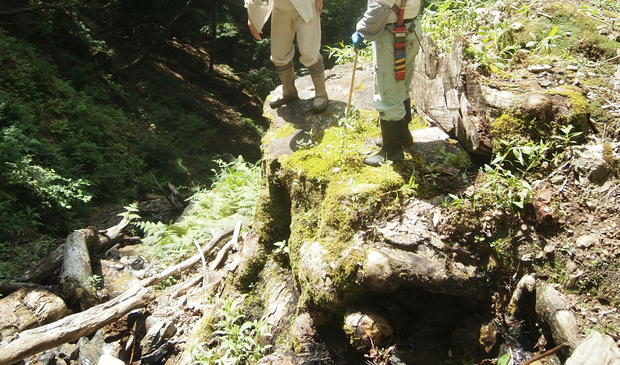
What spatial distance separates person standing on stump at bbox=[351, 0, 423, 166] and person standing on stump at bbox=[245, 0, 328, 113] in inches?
44.6

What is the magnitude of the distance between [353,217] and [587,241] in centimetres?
157

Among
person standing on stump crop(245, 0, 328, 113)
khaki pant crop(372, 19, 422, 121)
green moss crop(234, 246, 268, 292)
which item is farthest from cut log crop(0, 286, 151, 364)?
khaki pant crop(372, 19, 422, 121)

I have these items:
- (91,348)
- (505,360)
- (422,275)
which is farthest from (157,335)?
(505,360)

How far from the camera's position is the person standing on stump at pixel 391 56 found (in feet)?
11.3

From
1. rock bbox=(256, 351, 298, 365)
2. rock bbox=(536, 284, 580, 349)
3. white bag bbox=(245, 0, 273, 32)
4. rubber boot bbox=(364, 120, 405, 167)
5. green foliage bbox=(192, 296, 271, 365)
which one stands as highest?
white bag bbox=(245, 0, 273, 32)

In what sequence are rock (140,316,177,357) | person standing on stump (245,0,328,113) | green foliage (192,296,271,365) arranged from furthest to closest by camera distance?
1. person standing on stump (245,0,328,113)
2. rock (140,316,177,357)
3. green foliage (192,296,271,365)

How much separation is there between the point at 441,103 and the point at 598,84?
128 cm

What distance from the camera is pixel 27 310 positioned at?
207 inches

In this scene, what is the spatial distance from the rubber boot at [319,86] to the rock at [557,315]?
3.14 m

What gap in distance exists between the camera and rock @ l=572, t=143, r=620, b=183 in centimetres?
316

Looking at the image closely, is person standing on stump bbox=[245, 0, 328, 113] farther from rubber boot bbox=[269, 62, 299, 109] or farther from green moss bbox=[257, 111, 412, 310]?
green moss bbox=[257, 111, 412, 310]

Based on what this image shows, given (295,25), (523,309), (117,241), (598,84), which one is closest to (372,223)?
(523,309)

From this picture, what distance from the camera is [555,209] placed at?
3.03 meters

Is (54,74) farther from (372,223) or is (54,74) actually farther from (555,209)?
(555,209)
